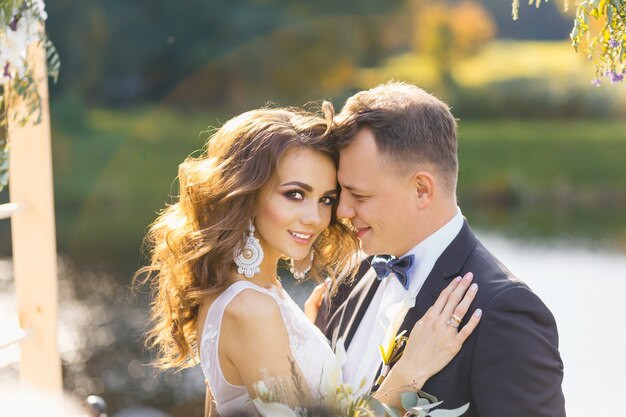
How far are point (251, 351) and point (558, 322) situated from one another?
1269 cm

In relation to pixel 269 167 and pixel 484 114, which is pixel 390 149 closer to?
pixel 269 167

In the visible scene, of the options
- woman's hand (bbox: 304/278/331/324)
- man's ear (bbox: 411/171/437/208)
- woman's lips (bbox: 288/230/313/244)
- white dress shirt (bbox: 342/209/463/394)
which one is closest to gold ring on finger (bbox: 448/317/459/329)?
white dress shirt (bbox: 342/209/463/394)

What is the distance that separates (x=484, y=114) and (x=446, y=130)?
879 inches

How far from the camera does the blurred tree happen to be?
27.5 metres

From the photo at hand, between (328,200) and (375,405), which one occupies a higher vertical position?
(328,200)

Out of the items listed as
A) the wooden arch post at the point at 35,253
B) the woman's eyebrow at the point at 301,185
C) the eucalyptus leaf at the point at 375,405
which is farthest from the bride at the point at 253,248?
the wooden arch post at the point at 35,253

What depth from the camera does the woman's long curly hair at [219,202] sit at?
304 cm

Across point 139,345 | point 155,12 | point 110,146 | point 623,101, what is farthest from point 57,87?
point 623,101

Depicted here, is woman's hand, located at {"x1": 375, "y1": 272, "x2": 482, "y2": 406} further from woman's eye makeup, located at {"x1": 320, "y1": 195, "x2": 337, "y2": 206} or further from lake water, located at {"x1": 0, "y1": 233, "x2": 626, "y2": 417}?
lake water, located at {"x1": 0, "y1": 233, "x2": 626, "y2": 417}

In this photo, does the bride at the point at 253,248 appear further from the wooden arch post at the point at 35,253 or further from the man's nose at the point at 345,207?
the wooden arch post at the point at 35,253

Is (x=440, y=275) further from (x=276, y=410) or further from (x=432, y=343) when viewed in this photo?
(x=276, y=410)

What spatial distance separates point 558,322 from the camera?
1480cm

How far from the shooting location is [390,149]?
3098 mm

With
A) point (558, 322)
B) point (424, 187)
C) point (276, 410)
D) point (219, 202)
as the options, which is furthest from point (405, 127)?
point (558, 322)
